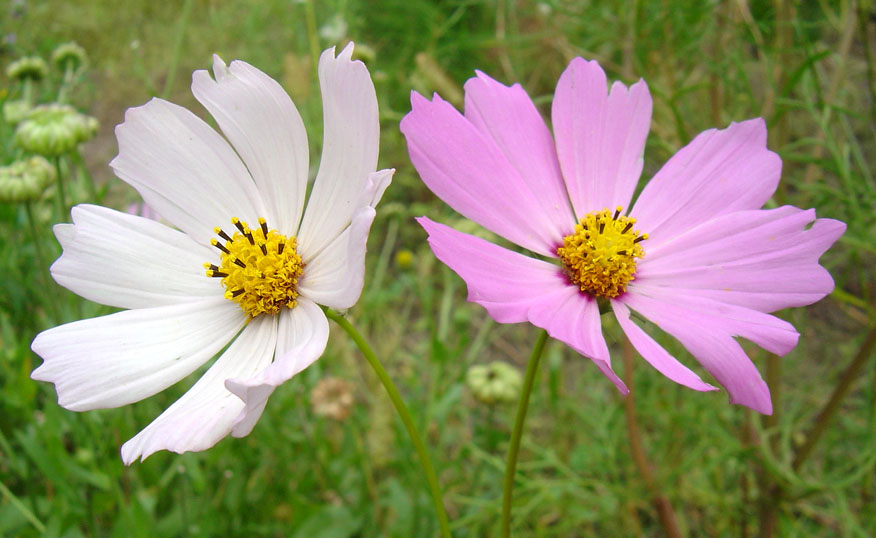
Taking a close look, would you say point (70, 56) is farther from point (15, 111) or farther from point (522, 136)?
point (522, 136)

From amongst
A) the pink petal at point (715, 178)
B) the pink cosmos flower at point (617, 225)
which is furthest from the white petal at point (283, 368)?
the pink petal at point (715, 178)

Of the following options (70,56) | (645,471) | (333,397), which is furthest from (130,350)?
(70,56)

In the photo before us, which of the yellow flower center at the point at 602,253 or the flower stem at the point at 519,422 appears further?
the yellow flower center at the point at 602,253

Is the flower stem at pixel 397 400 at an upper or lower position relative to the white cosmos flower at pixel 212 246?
lower

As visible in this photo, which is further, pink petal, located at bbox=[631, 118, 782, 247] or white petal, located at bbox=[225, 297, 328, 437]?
pink petal, located at bbox=[631, 118, 782, 247]

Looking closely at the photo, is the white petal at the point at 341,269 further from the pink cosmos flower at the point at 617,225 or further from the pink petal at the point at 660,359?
the pink petal at the point at 660,359

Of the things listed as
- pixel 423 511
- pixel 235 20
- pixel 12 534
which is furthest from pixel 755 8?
pixel 235 20

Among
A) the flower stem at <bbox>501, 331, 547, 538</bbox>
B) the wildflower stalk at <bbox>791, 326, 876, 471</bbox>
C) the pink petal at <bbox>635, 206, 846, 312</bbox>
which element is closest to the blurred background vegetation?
the wildflower stalk at <bbox>791, 326, 876, 471</bbox>

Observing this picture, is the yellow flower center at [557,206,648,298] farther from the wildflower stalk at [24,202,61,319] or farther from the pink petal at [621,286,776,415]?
the wildflower stalk at [24,202,61,319]
